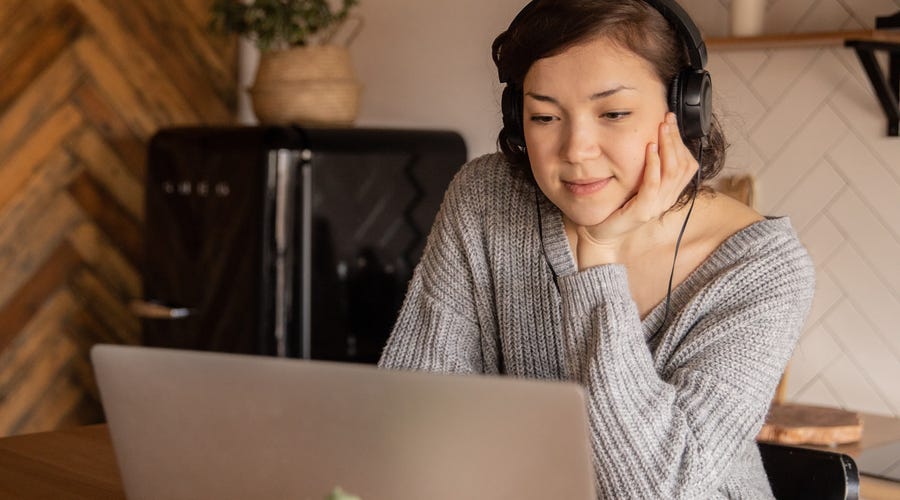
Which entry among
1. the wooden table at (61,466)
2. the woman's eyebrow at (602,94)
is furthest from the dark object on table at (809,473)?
the wooden table at (61,466)

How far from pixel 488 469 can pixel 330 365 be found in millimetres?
140

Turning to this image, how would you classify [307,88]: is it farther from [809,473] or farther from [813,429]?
[809,473]

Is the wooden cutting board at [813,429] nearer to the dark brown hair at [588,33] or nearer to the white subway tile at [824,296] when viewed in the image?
the white subway tile at [824,296]

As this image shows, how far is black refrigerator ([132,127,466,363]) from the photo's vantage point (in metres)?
2.80

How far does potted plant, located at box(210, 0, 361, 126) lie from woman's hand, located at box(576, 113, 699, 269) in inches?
66.7

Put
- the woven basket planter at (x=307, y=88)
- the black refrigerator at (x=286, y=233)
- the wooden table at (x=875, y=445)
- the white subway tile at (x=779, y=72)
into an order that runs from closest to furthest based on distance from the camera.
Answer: the wooden table at (x=875, y=445) → the white subway tile at (x=779, y=72) → the black refrigerator at (x=286, y=233) → the woven basket planter at (x=307, y=88)

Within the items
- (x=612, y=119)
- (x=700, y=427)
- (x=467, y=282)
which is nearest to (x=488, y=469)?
(x=700, y=427)

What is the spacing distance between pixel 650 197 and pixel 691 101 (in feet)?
0.39

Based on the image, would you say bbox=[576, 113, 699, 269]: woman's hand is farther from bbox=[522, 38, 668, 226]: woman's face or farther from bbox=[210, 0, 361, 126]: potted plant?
bbox=[210, 0, 361, 126]: potted plant

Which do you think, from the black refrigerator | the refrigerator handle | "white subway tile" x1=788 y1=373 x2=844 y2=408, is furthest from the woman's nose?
the refrigerator handle

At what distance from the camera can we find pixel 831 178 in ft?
7.82

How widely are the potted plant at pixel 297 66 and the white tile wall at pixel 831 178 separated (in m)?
0.99

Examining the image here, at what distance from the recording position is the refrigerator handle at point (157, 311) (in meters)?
2.97

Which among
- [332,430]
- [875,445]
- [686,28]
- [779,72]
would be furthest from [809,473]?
[779,72]
